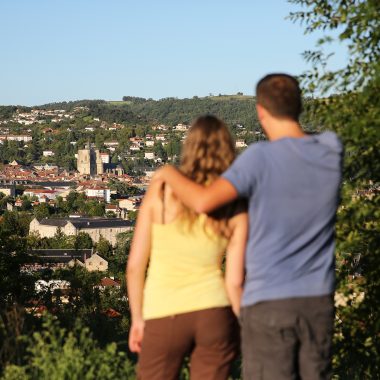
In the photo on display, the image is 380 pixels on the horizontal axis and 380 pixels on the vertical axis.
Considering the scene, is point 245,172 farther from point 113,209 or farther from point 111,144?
point 111,144

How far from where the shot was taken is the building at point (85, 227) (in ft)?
235

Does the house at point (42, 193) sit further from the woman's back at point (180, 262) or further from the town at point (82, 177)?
the woman's back at point (180, 262)

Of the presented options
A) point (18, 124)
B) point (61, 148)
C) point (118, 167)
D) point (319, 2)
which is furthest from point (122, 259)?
point (18, 124)

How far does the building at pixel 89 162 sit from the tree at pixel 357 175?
142 meters

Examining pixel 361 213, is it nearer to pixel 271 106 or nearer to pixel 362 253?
pixel 362 253

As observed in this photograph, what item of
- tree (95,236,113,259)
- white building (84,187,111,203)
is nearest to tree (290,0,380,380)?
tree (95,236,113,259)

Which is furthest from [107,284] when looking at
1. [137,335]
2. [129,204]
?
[129,204]

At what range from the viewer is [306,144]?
9.50 ft

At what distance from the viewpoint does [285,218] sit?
111 inches

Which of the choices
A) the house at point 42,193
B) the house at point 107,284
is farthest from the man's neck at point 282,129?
the house at point 42,193

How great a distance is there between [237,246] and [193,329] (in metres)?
0.30

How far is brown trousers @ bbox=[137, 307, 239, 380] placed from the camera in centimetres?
289

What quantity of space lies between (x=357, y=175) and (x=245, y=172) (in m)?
2.28

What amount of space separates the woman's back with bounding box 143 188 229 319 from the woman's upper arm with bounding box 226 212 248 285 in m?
0.03
